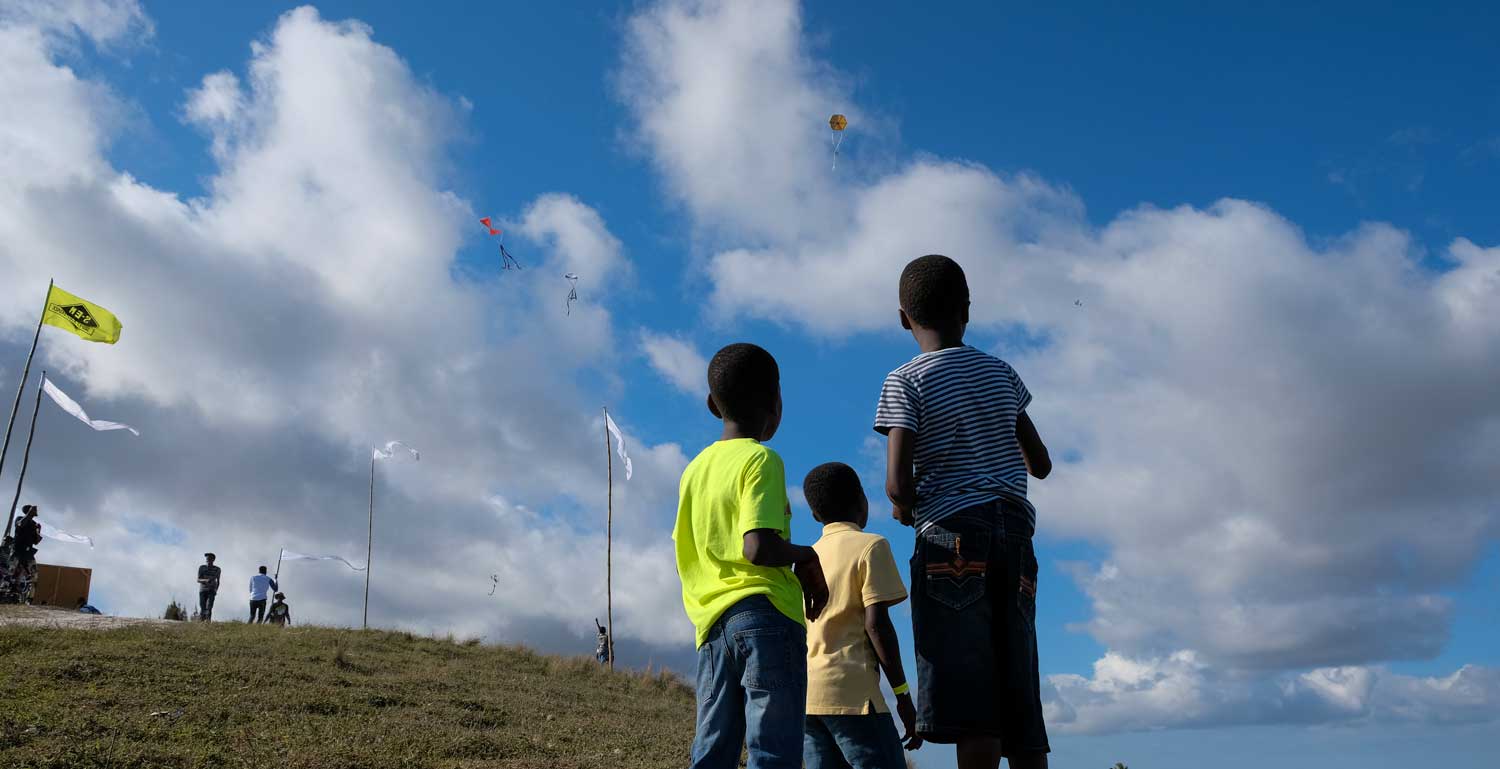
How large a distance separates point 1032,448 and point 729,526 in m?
1.05

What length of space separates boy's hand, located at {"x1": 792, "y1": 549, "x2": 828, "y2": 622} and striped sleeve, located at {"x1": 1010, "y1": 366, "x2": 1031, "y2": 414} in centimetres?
84

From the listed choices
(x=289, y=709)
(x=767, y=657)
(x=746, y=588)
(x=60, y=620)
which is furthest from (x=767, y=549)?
(x=60, y=620)

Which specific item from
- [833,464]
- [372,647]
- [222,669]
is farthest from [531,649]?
[833,464]

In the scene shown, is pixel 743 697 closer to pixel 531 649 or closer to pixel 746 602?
pixel 746 602

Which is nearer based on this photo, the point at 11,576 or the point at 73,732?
the point at 73,732

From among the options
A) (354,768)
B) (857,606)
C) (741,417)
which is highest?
(741,417)

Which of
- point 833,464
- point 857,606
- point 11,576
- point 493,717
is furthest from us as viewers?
point 11,576

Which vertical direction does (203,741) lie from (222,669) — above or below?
below

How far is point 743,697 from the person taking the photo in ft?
10.6

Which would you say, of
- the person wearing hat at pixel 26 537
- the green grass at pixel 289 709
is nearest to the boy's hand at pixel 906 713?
the green grass at pixel 289 709

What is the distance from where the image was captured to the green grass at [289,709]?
29.5ft

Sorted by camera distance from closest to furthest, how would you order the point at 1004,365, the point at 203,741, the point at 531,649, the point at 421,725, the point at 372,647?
the point at 1004,365 < the point at 203,741 < the point at 421,725 < the point at 372,647 < the point at 531,649

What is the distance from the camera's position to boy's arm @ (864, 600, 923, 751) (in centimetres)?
385

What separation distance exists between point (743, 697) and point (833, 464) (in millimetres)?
1271
